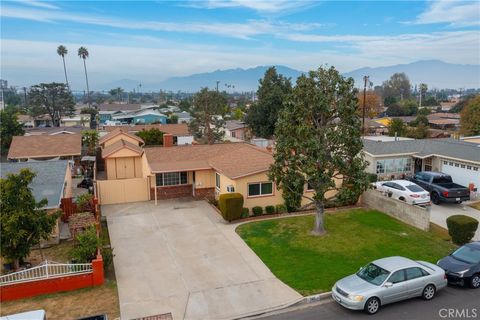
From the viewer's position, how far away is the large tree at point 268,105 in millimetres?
48591

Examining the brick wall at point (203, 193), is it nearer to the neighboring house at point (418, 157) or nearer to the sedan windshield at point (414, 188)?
the sedan windshield at point (414, 188)

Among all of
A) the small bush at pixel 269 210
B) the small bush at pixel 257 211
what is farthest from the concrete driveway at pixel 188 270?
the small bush at pixel 269 210

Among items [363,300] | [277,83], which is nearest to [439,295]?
[363,300]

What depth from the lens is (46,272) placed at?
47.5 feet

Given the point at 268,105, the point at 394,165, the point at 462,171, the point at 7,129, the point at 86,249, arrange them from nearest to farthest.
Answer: the point at 86,249 → the point at 462,171 → the point at 394,165 → the point at 268,105 → the point at 7,129

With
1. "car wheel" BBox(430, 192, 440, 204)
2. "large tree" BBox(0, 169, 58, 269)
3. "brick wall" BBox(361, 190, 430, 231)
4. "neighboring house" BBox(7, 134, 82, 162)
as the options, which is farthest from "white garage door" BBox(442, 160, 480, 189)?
"neighboring house" BBox(7, 134, 82, 162)

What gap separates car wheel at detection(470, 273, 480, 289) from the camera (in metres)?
14.2

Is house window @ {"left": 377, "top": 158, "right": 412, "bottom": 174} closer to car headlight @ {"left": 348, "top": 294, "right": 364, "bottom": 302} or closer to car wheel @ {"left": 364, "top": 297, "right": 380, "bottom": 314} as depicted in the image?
car wheel @ {"left": 364, "top": 297, "right": 380, "bottom": 314}

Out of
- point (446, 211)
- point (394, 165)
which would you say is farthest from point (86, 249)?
point (394, 165)

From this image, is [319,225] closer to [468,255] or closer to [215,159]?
[468,255]

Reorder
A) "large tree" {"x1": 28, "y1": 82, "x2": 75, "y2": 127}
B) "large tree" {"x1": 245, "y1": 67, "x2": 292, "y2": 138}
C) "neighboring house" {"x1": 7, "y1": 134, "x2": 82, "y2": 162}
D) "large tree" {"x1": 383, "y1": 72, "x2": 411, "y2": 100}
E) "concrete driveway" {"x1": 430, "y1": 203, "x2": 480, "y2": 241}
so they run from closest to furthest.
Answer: "concrete driveway" {"x1": 430, "y1": 203, "x2": 480, "y2": 241}, "neighboring house" {"x1": 7, "y1": 134, "x2": 82, "y2": 162}, "large tree" {"x1": 245, "y1": 67, "x2": 292, "y2": 138}, "large tree" {"x1": 28, "y1": 82, "x2": 75, "y2": 127}, "large tree" {"x1": 383, "y1": 72, "x2": 411, "y2": 100}

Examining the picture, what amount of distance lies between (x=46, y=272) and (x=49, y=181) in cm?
969

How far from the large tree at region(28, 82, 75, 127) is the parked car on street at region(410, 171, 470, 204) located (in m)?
85.6

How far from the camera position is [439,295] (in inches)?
542
